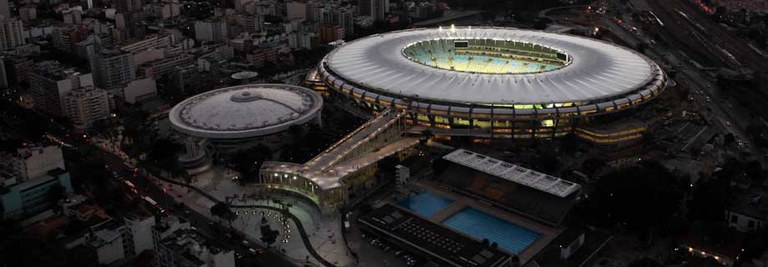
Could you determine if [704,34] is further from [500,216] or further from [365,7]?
[500,216]

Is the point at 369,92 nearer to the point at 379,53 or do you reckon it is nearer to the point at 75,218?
the point at 379,53

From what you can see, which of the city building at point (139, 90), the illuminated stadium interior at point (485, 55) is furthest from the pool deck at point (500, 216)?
the city building at point (139, 90)

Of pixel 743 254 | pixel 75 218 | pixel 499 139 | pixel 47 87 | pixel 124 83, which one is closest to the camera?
pixel 743 254

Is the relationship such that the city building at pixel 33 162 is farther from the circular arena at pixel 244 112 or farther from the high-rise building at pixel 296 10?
the high-rise building at pixel 296 10

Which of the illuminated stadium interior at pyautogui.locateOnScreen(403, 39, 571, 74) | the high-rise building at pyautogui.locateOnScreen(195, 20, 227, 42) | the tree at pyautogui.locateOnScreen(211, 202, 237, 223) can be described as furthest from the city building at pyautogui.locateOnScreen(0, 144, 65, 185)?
the high-rise building at pyautogui.locateOnScreen(195, 20, 227, 42)

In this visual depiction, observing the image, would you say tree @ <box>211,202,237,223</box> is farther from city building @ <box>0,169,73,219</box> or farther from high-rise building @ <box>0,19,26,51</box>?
high-rise building @ <box>0,19,26,51</box>

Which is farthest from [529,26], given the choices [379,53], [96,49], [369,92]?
[96,49]
